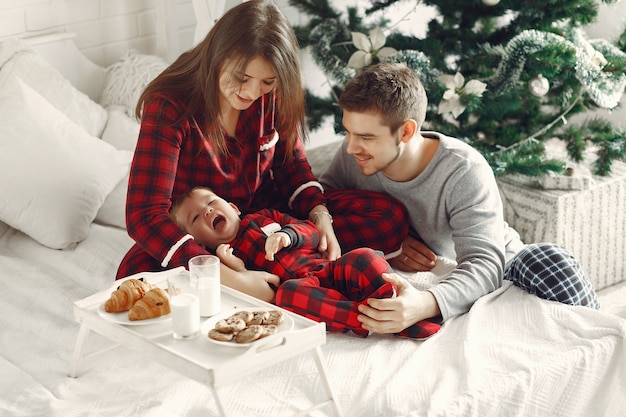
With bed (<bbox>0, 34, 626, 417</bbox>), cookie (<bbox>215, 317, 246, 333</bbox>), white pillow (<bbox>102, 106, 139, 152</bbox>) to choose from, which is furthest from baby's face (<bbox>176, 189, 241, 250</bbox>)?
white pillow (<bbox>102, 106, 139, 152</bbox>)

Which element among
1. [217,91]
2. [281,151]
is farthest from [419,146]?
[217,91]

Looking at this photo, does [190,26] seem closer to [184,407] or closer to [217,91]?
[217,91]

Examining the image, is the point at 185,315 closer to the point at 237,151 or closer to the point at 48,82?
the point at 237,151

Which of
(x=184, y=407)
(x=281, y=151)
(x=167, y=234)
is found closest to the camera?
(x=184, y=407)

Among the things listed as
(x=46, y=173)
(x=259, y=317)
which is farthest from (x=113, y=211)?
(x=259, y=317)

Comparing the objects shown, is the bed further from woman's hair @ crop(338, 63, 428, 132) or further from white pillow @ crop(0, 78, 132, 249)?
woman's hair @ crop(338, 63, 428, 132)

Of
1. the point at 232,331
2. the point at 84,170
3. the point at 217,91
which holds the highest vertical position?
the point at 217,91

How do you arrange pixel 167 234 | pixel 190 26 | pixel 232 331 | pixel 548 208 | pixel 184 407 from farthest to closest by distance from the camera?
pixel 190 26 < pixel 548 208 < pixel 167 234 < pixel 184 407 < pixel 232 331

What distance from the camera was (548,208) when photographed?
282 cm

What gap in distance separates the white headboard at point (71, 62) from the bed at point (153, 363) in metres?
0.29

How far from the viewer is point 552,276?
6.63 ft

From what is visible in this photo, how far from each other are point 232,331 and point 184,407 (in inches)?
9.0

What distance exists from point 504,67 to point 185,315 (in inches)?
63.3

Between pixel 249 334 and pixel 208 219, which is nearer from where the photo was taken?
pixel 249 334
